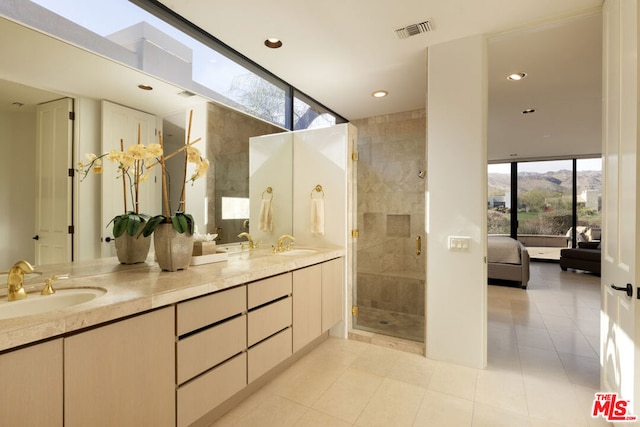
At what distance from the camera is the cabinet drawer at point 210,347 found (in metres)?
1.64

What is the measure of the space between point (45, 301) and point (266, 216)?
2.09 m

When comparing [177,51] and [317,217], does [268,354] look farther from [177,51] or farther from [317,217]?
[177,51]

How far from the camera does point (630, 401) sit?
157 cm

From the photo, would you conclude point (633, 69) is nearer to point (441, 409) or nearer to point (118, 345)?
point (441, 409)

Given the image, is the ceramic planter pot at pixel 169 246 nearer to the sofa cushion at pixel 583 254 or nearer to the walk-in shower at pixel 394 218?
the walk-in shower at pixel 394 218

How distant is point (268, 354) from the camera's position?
225cm

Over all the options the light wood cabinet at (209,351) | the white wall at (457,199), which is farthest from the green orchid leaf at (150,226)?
the white wall at (457,199)

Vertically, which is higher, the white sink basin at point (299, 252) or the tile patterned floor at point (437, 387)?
the white sink basin at point (299, 252)

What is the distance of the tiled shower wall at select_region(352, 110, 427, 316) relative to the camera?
13.5ft

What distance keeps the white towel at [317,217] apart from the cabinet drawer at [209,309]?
1.42 metres

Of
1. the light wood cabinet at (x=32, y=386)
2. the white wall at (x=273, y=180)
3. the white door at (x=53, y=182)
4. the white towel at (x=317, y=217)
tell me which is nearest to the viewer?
the light wood cabinet at (x=32, y=386)

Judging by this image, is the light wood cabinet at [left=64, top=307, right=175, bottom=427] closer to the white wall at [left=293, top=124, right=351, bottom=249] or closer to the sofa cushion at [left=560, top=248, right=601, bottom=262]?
the white wall at [left=293, top=124, right=351, bottom=249]

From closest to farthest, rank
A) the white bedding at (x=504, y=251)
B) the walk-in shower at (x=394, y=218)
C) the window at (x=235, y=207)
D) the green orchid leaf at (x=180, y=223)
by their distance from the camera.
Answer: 1. the green orchid leaf at (x=180, y=223)
2. the window at (x=235, y=207)
3. the walk-in shower at (x=394, y=218)
4. the white bedding at (x=504, y=251)

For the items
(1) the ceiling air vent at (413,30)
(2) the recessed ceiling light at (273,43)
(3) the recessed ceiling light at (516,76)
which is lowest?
(1) the ceiling air vent at (413,30)
